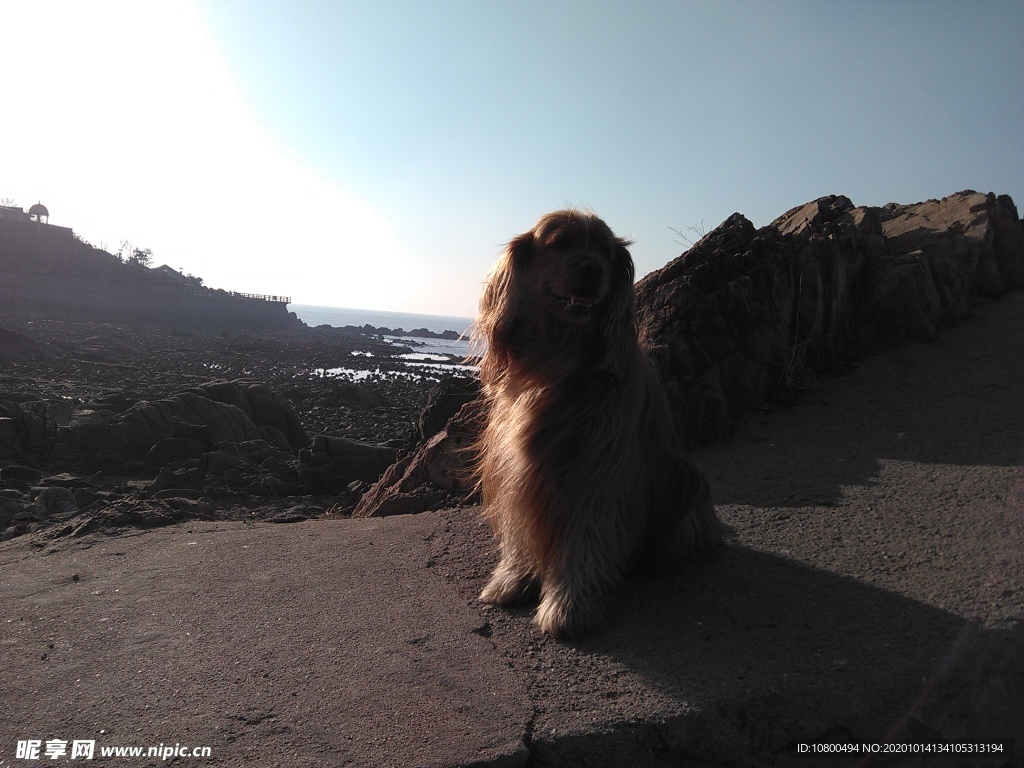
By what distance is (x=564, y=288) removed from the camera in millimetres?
3299

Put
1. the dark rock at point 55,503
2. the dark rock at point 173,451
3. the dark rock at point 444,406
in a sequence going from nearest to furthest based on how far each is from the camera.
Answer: the dark rock at point 55,503, the dark rock at point 444,406, the dark rock at point 173,451

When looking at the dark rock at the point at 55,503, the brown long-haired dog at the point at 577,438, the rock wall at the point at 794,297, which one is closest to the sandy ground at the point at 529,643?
the brown long-haired dog at the point at 577,438

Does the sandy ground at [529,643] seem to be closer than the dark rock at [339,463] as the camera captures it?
Yes

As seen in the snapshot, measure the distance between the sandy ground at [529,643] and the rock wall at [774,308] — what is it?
1533 mm

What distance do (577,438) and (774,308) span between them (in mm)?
4134

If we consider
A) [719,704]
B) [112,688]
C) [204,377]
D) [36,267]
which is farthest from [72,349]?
[36,267]

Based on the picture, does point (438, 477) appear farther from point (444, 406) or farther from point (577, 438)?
point (577, 438)

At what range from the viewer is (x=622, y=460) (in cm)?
316

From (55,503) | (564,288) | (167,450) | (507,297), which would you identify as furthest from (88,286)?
(564,288)

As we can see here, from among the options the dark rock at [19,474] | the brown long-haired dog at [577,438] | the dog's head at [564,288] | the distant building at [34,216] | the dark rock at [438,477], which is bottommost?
the dark rock at [19,474]

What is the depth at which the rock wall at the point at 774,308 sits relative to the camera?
19.7ft

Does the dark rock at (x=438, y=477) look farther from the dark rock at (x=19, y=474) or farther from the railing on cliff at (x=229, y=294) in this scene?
the railing on cliff at (x=229, y=294)

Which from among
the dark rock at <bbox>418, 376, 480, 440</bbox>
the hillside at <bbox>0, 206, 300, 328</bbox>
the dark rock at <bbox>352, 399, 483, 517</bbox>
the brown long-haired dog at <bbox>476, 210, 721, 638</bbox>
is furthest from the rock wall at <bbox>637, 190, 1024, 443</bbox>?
the hillside at <bbox>0, 206, 300, 328</bbox>

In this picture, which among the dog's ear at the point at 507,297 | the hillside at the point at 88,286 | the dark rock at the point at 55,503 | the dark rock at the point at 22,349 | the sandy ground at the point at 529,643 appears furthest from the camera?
the hillside at the point at 88,286
